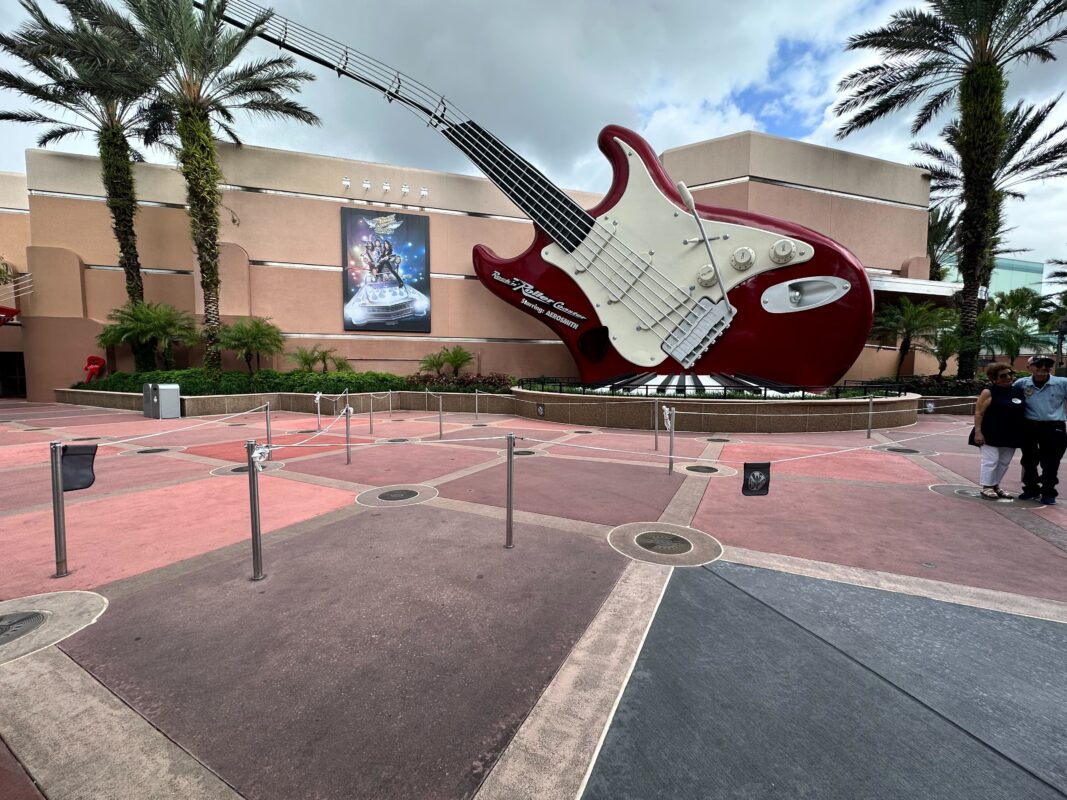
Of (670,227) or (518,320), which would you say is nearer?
(670,227)

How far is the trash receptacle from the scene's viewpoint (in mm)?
16156

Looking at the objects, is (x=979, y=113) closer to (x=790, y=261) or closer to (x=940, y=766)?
(x=790, y=261)

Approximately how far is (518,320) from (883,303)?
19852mm

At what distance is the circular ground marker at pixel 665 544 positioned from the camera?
4.31 metres

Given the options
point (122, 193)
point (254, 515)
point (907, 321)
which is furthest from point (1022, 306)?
point (122, 193)

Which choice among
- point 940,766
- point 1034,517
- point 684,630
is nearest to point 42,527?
point 684,630

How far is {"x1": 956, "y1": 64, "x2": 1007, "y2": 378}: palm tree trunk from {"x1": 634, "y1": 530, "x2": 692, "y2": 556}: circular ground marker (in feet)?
77.0

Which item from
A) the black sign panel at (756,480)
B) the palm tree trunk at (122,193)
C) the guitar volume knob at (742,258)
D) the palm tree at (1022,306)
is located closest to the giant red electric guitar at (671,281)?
the guitar volume knob at (742,258)

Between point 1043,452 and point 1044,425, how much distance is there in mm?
367

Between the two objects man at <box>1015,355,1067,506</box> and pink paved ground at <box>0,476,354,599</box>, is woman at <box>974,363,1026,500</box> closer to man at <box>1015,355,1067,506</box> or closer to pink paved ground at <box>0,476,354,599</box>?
man at <box>1015,355,1067,506</box>

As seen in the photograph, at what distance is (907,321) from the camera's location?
72.8 feet

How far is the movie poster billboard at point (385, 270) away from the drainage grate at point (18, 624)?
70.6ft

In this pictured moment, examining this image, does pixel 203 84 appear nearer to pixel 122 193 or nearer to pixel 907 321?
pixel 122 193

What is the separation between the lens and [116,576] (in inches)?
157
